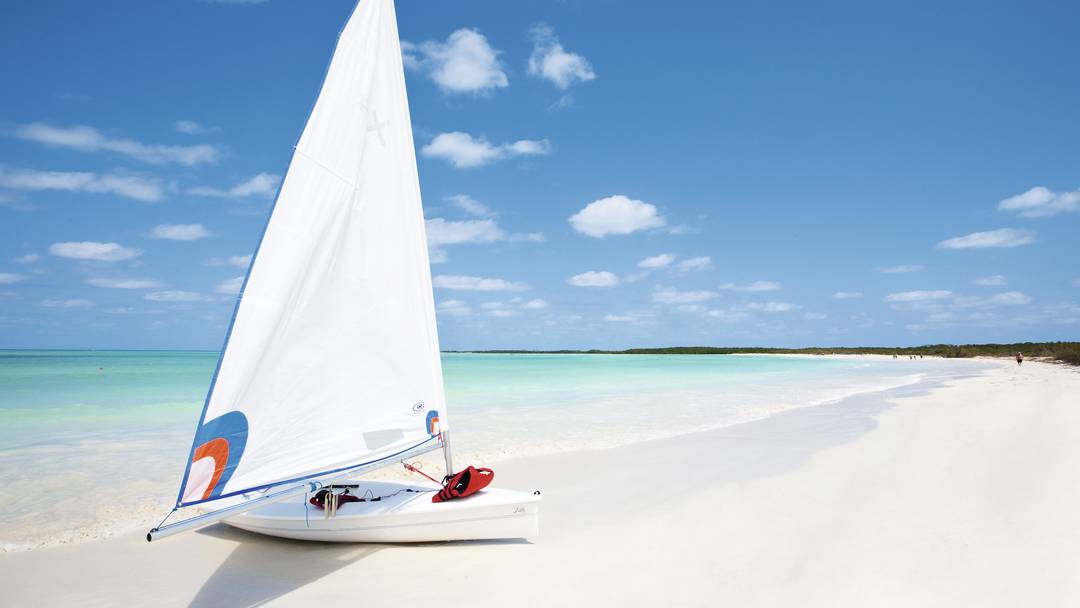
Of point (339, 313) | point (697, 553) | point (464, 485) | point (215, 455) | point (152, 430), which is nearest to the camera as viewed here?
point (215, 455)

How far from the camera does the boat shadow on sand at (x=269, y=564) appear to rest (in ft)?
17.9

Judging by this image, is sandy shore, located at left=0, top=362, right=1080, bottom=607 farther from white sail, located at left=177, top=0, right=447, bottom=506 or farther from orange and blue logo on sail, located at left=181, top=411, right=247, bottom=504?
white sail, located at left=177, top=0, right=447, bottom=506

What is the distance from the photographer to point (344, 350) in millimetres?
6301

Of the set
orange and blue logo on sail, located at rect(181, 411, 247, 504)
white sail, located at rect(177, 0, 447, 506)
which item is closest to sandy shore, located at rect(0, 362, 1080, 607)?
orange and blue logo on sail, located at rect(181, 411, 247, 504)

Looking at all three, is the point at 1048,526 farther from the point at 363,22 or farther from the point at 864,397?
the point at 864,397

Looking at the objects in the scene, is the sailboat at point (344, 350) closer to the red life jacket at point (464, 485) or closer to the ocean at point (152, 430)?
the red life jacket at point (464, 485)

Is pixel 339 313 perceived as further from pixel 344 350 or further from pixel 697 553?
pixel 697 553

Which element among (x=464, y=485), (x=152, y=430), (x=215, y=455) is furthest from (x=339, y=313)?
(x=152, y=430)

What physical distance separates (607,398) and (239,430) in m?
Result: 19.8

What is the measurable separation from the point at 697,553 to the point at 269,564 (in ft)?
15.4

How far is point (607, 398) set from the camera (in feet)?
78.9

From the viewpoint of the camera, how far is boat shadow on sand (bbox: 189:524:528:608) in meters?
5.46

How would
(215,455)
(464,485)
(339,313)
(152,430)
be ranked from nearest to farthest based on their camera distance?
(215,455), (339,313), (464,485), (152,430)

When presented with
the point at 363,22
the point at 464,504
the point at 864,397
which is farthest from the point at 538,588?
the point at 864,397
